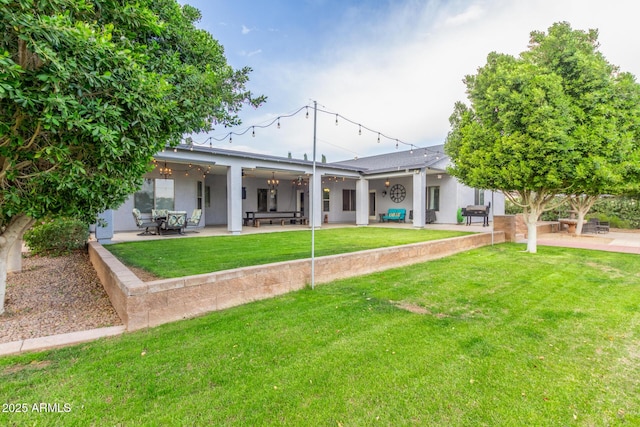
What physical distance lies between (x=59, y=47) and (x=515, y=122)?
340 inches

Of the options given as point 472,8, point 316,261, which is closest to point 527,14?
point 472,8

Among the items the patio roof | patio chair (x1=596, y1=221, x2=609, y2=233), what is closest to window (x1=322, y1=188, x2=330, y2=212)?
the patio roof

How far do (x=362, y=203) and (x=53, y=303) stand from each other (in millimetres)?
13449

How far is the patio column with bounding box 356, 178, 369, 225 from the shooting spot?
15953 millimetres

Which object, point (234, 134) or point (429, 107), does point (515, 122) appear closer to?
point (429, 107)

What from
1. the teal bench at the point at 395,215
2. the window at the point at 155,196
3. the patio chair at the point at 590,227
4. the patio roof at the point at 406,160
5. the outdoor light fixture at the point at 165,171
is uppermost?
the patio roof at the point at 406,160

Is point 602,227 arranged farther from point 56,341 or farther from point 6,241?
point 6,241

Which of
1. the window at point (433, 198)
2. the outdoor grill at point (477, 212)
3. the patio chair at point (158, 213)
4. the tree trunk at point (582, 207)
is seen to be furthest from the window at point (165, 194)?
the tree trunk at point (582, 207)

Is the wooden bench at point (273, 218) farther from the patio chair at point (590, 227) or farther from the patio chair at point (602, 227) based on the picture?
the patio chair at point (602, 227)

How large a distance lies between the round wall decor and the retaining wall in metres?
12.9

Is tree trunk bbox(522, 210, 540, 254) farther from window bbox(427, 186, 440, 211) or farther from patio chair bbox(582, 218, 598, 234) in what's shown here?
window bbox(427, 186, 440, 211)

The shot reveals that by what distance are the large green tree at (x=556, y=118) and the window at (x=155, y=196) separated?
11732mm

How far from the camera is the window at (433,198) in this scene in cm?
1769

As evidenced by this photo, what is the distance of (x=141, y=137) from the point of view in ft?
9.92
